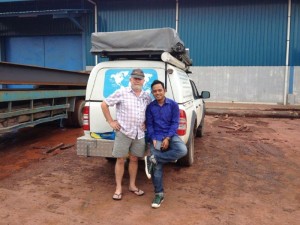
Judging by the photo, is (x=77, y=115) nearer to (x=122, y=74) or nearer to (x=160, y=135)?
(x=122, y=74)

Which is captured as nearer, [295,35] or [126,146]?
[126,146]

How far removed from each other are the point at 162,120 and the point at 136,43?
1596 mm

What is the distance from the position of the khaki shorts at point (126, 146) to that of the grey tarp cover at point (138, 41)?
62.1 inches

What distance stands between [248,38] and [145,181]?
13.8m

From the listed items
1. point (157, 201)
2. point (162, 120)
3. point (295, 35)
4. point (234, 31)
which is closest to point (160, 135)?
point (162, 120)

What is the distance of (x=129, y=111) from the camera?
4.05 meters

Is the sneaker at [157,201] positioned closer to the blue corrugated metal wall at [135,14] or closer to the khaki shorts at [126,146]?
the khaki shorts at [126,146]

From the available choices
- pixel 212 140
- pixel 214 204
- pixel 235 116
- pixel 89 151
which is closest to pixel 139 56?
pixel 89 151

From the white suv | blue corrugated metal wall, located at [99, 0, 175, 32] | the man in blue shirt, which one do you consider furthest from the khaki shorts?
blue corrugated metal wall, located at [99, 0, 175, 32]

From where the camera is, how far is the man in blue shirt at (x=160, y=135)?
400 cm

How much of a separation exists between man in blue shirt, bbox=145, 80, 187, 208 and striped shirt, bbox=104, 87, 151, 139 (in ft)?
0.40

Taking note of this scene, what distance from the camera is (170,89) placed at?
4676 mm

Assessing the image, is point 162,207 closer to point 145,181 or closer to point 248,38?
point 145,181

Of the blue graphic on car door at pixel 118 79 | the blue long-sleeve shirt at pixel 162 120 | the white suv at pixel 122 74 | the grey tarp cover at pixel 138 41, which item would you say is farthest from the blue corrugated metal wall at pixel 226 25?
the blue long-sleeve shirt at pixel 162 120
